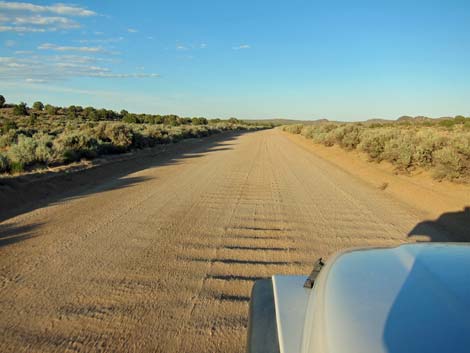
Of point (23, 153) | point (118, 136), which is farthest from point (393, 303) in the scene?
point (118, 136)

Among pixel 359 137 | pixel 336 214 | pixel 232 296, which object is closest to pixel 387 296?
pixel 232 296

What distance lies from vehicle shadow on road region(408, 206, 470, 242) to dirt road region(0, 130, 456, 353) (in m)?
0.25

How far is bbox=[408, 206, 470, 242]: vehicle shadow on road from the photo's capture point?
6.79m

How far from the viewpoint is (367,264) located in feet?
6.24

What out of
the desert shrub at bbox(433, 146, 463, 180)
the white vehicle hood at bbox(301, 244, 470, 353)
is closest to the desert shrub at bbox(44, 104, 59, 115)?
the desert shrub at bbox(433, 146, 463, 180)

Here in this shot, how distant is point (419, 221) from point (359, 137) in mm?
16874

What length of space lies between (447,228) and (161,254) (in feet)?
18.5

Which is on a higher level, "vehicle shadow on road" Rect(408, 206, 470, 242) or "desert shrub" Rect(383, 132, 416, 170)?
"desert shrub" Rect(383, 132, 416, 170)

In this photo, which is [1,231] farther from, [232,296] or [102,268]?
[232,296]

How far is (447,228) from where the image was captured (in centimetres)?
744

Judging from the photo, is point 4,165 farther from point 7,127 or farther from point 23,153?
point 7,127

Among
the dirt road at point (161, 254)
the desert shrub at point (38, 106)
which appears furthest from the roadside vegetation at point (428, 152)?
the desert shrub at point (38, 106)

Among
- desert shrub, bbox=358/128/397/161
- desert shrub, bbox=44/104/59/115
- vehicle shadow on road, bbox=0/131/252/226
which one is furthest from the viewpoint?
desert shrub, bbox=44/104/59/115

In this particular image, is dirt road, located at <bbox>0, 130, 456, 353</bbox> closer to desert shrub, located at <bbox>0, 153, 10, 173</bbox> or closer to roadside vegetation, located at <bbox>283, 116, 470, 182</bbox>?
roadside vegetation, located at <bbox>283, 116, 470, 182</bbox>
